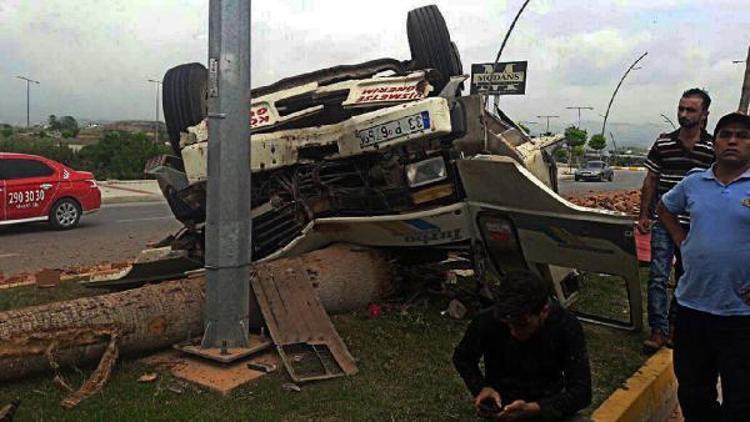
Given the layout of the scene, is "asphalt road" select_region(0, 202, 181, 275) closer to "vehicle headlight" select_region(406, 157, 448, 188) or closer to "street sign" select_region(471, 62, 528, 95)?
"vehicle headlight" select_region(406, 157, 448, 188)

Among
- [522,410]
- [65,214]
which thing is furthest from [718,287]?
[65,214]

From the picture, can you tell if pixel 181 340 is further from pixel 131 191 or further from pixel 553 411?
pixel 131 191

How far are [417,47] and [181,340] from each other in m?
3.63

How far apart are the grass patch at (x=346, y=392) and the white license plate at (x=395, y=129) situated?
1.40m

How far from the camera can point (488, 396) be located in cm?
277

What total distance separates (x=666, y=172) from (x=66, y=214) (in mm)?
10917

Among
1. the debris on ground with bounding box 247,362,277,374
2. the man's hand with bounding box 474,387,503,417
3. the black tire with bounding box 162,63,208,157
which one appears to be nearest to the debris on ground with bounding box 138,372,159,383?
the debris on ground with bounding box 247,362,277,374

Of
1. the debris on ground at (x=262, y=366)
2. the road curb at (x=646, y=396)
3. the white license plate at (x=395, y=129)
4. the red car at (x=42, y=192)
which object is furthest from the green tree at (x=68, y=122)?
the road curb at (x=646, y=396)

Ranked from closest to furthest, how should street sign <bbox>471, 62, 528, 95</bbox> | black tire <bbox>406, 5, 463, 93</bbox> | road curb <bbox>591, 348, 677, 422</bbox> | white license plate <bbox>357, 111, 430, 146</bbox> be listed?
road curb <bbox>591, 348, 677, 422</bbox> < white license plate <bbox>357, 111, 430, 146</bbox> < black tire <bbox>406, 5, 463, 93</bbox> < street sign <bbox>471, 62, 528, 95</bbox>

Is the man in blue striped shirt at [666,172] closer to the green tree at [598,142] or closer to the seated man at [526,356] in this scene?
the seated man at [526,356]

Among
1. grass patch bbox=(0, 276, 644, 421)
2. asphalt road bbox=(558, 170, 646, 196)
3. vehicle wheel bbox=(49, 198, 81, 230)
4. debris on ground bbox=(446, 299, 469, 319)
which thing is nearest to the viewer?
grass patch bbox=(0, 276, 644, 421)

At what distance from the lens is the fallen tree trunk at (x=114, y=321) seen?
3.73 meters

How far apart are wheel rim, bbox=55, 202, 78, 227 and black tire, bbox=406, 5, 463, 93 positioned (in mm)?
8429

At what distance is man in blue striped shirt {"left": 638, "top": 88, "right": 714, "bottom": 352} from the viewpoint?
13.9 feet
